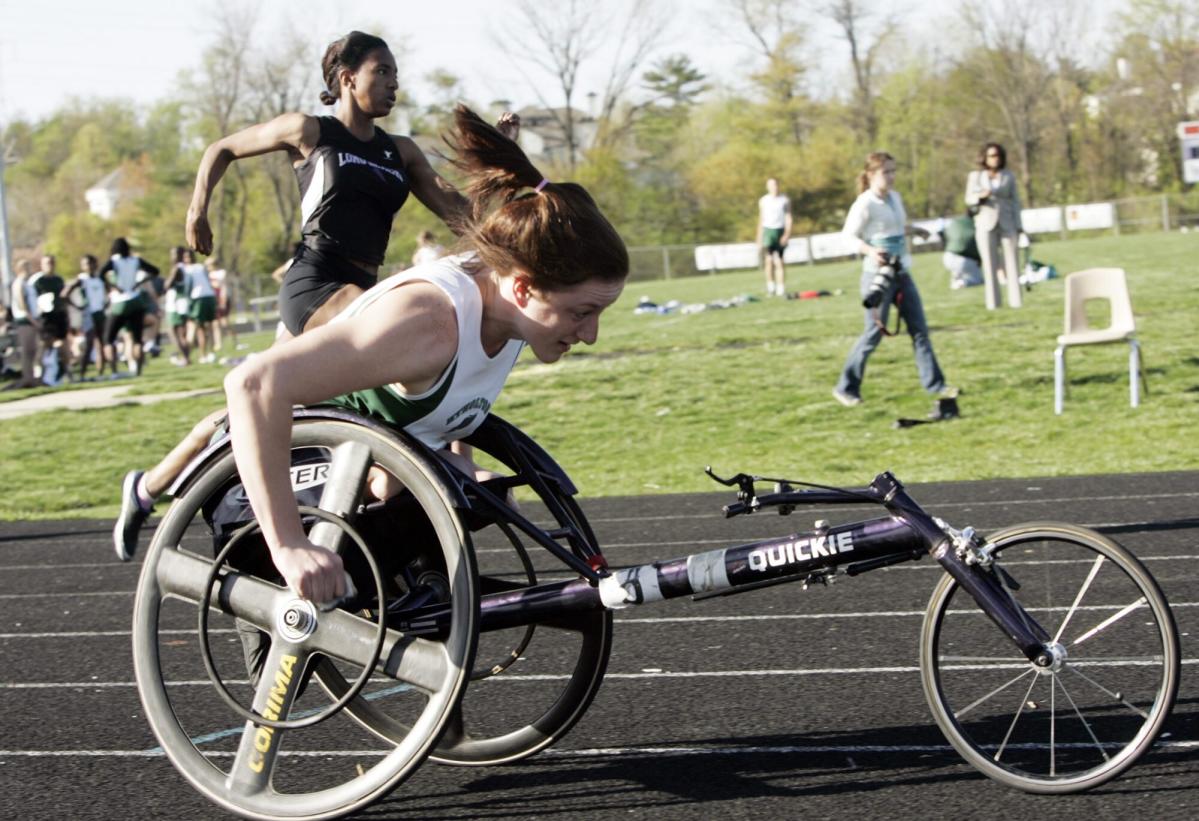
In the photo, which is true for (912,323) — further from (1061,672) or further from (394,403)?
(394,403)

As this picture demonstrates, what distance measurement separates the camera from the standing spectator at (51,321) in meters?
20.0

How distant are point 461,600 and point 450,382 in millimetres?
503

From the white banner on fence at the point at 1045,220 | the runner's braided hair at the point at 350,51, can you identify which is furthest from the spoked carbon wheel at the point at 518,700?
the white banner on fence at the point at 1045,220

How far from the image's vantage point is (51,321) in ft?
65.9

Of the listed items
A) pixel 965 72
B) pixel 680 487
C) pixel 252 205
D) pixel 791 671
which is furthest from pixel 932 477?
pixel 252 205

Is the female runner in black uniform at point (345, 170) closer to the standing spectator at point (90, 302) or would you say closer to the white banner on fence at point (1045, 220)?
the standing spectator at point (90, 302)

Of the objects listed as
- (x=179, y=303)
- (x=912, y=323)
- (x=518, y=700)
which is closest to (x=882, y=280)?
(x=912, y=323)

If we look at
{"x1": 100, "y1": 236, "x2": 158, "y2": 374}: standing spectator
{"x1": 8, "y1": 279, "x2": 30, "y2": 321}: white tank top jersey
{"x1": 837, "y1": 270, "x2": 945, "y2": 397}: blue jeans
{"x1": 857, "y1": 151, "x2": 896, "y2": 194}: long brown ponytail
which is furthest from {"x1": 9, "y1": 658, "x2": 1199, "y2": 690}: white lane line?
{"x1": 8, "y1": 279, "x2": 30, "y2": 321}: white tank top jersey

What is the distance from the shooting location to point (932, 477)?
9.86m

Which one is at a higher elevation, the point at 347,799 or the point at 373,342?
the point at 373,342

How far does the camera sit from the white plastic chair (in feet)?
37.2

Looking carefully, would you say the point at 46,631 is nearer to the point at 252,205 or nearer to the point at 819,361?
the point at 819,361

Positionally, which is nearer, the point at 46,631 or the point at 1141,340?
the point at 46,631

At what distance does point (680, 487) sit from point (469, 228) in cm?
677
